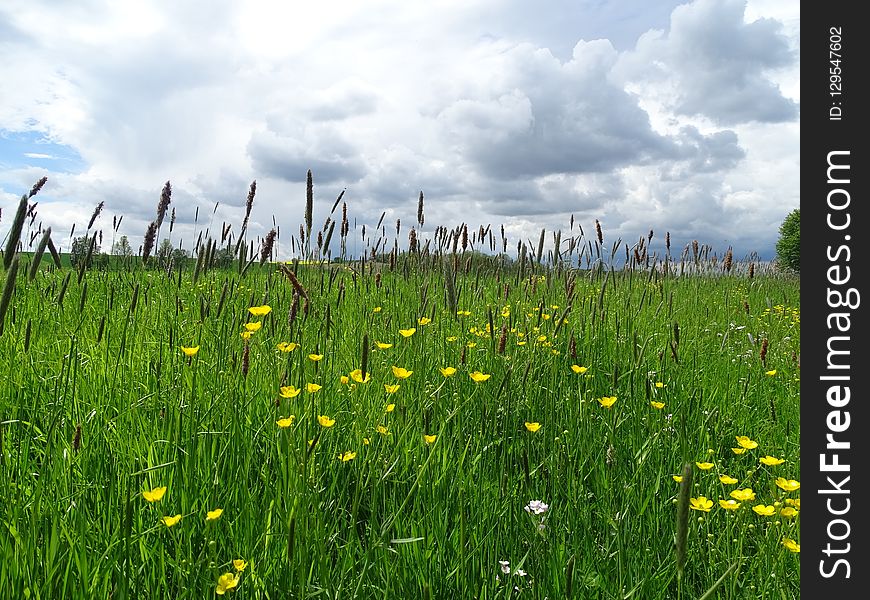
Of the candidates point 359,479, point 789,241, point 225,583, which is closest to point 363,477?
point 359,479

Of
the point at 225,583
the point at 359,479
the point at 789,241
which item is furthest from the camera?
the point at 789,241

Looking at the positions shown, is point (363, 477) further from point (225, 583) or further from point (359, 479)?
point (225, 583)

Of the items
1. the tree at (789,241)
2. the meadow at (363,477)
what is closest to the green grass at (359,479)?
the meadow at (363,477)

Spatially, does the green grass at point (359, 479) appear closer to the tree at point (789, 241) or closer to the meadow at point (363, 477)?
the meadow at point (363, 477)

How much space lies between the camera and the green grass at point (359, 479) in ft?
4.63

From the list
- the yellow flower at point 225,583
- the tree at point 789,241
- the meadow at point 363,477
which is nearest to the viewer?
the yellow flower at point 225,583

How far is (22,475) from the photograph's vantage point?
6.02 ft

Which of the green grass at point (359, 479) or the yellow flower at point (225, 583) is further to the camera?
the green grass at point (359, 479)

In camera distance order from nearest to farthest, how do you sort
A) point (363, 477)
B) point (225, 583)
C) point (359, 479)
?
point (225, 583) → point (359, 479) → point (363, 477)

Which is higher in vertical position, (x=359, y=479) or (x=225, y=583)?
(x=359, y=479)

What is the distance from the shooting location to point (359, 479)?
1.39 m

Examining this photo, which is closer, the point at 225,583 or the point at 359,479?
the point at 225,583

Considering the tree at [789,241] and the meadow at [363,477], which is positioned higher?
the tree at [789,241]
